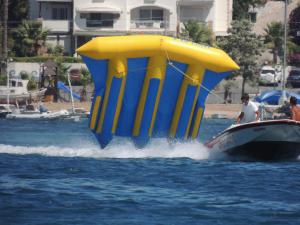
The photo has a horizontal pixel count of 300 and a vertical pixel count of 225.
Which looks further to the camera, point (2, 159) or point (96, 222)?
point (2, 159)

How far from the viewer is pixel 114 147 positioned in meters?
31.2

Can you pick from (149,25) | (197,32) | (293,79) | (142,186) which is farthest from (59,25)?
(142,186)

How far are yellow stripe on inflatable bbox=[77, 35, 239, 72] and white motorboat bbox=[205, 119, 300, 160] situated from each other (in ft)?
7.09

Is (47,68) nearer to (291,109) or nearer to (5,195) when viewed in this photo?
(291,109)

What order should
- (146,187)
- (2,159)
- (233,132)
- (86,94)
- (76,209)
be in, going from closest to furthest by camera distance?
(76,209) < (146,187) < (233,132) < (2,159) < (86,94)

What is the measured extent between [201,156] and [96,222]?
1051 cm

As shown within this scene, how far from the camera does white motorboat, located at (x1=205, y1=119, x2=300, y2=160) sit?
91.2 ft

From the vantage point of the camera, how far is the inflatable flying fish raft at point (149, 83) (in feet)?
96.3

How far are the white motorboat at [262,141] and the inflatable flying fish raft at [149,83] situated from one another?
4.68ft

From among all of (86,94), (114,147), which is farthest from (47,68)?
(114,147)

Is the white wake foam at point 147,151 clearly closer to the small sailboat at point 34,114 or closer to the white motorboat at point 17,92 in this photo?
the small sailboat at point 34,114

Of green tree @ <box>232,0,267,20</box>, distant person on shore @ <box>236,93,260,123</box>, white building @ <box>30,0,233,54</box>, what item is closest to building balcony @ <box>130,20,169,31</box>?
white building @ <box>30,0,233,54</box>

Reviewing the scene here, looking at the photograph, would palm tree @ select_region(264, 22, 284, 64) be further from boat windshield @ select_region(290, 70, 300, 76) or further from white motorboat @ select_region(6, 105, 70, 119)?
white motorboat @ select_region(6, 105, 70, 119)

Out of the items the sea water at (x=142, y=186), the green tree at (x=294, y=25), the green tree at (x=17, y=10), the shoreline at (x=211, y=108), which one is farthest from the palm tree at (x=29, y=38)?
the sea water at (x=142, y=186)
